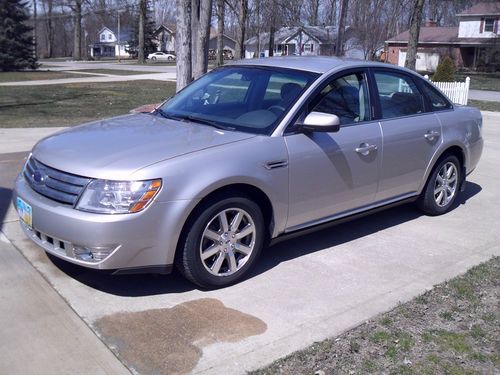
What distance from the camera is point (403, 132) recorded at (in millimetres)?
5453

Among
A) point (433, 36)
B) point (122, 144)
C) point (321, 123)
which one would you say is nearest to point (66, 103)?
point (122, 144)

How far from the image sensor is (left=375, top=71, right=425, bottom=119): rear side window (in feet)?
17.9

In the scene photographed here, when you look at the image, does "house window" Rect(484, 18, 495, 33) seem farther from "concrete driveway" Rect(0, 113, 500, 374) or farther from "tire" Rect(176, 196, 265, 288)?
"tire" Rect(176, 196, 265, 288)

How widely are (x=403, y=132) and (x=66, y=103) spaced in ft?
47.2

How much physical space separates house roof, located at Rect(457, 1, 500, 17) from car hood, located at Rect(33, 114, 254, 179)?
52.5m

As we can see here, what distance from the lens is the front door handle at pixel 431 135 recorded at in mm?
5738

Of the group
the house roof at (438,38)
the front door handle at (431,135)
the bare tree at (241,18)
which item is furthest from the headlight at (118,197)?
the house roof at (438,38)

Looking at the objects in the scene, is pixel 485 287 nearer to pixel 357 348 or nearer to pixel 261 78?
pixel 357 348

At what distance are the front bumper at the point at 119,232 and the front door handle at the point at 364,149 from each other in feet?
5.77

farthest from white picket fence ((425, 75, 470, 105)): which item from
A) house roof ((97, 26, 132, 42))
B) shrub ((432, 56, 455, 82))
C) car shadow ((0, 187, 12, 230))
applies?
house roof ((97, 26, 132, 42))

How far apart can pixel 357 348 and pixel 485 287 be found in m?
1.51

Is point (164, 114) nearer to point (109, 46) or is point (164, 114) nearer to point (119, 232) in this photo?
point (119, 232)

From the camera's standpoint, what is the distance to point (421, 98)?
595 centimetres

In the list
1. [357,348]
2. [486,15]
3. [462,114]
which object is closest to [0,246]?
[357,348]
